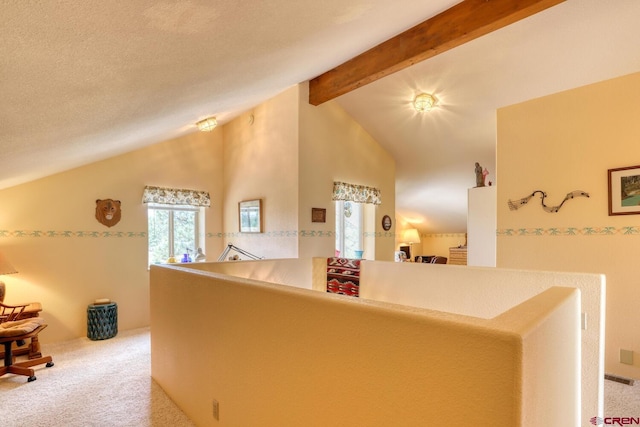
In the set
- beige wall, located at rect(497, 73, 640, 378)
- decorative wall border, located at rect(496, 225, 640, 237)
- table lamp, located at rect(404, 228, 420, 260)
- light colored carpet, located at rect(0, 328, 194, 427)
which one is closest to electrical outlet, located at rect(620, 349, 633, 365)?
beige wall, located at rect(497, 73, 640, 378)

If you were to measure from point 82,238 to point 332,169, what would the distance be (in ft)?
10.8

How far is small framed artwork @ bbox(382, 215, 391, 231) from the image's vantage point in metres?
5.28

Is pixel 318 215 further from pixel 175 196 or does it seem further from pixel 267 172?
pixel 175 196

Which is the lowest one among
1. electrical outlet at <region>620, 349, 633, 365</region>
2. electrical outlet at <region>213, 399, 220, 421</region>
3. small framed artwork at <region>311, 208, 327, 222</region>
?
electrical outlet at <region>620, 349, 633, 365</region>

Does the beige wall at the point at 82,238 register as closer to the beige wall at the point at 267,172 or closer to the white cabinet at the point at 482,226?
the beige wall at the point at 267,172

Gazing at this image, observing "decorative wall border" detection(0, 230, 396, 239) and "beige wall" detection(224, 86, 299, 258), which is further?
"beige wall" detection(224, 86, 299, 258)

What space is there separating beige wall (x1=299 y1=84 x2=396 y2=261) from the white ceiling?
316 millimetres

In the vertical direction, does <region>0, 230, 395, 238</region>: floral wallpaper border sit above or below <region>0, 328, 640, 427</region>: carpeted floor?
above

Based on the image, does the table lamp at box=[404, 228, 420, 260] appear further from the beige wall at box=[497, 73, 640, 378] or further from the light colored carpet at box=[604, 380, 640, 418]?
the light colored carpet at box=[604, 380, 640, 418]

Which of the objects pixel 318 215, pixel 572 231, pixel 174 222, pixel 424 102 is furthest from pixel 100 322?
pixel 572 231

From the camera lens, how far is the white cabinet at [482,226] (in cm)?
388

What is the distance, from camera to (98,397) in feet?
8.48

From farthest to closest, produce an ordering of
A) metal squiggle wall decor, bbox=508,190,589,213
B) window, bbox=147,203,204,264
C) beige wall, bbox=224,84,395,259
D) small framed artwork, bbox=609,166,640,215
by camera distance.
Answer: window, bbox=147,203,204,264 → beige wall, bbox=224,84,395,259 → metal squiggle wall decor, bbox=508,190,589,213 → small framed artwork, bbox=609,166,640,215

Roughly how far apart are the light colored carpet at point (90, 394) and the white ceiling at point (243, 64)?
1805mm
